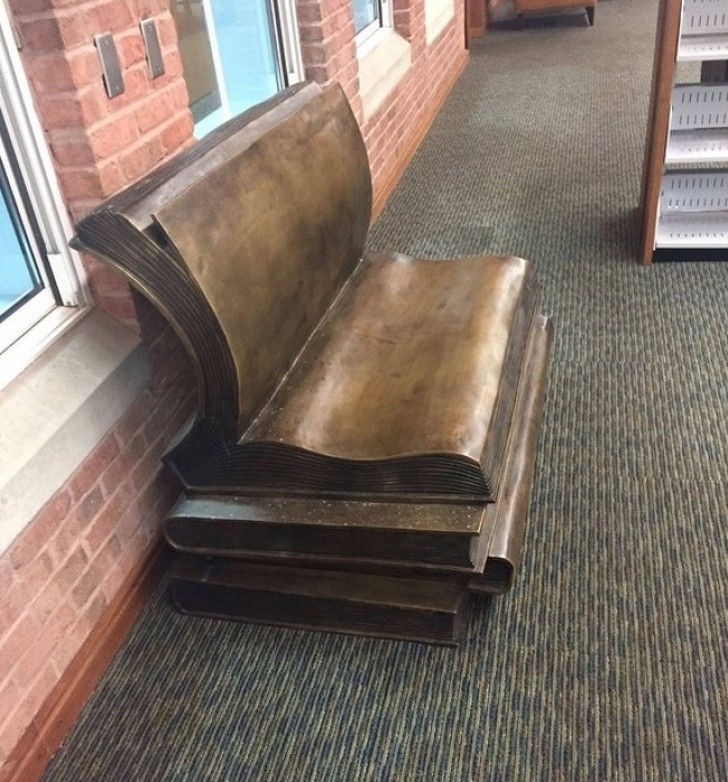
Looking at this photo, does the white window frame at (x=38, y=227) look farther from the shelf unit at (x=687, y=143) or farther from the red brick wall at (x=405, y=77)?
the shelf unit at (x=687, y=143)

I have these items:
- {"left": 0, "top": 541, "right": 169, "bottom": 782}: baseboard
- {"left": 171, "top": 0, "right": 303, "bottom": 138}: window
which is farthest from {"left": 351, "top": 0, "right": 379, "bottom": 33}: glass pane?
{"left": 0, "top": 541, "right": 169, "bottom": 782}: baseboard

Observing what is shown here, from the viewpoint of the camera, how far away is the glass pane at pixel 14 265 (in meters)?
1.52

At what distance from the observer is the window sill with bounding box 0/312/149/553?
1.36 meters

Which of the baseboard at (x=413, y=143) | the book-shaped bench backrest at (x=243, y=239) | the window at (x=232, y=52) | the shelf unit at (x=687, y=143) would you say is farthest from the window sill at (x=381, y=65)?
the book-shaped bench backrest at (x=243, y=239)

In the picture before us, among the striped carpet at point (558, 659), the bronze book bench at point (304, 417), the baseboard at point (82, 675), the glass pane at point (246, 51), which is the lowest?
the striped carpet at point (558, 659)

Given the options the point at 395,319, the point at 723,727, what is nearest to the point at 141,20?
the point at 395,319

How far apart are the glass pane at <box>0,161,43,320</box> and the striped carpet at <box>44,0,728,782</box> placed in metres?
0.73

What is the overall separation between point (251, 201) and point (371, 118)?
2.09 metres

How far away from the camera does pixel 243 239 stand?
1463mm

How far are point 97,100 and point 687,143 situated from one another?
205 centimetres

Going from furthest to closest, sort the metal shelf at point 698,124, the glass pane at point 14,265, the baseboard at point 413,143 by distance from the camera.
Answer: the baseboard at point 413,143 < the metal shelf at point 698,124 < the glass pane at point 14,265

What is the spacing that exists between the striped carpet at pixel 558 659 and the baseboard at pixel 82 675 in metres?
0.03

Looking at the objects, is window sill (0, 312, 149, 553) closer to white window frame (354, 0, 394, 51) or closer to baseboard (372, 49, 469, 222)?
baseboard (372, 49, 469, 222)

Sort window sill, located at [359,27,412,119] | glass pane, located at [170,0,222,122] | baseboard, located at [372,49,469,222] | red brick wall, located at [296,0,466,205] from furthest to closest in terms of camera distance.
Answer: baseboard, located at [372,49,469,222] → window sill, located at [359,27,412,119] → red brick wall, located at [296,0,466,205] → glass pane, located at [170,0,222,122]
